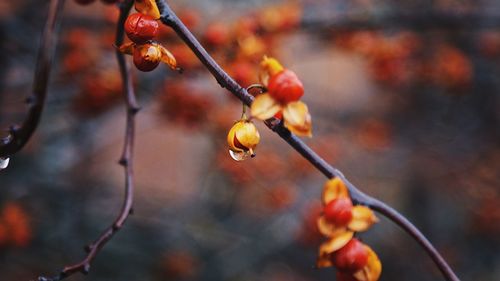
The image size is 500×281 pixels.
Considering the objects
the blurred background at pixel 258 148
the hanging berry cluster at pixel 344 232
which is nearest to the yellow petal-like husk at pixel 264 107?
the hanging berry cluster at pixel 344 232

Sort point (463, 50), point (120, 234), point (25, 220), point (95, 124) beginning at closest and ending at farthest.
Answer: point (25, 220) < point (95, 124) < point (120, 234) < point (463, 50)

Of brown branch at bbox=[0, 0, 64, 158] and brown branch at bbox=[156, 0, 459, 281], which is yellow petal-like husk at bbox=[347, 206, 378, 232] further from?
brown branch at bbox=[0, 0, 64, 158]

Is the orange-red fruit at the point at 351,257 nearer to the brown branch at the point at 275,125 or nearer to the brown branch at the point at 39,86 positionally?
the brown branch at the point at 275,125

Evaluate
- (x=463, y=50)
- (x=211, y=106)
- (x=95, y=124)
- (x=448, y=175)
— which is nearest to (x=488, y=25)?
(x=463, y=50)

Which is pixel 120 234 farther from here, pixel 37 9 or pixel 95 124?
pixel 37 9

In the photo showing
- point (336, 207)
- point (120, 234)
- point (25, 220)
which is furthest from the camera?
point (120, 234)

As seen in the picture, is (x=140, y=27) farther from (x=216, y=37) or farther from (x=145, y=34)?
(x=216, y=37)
